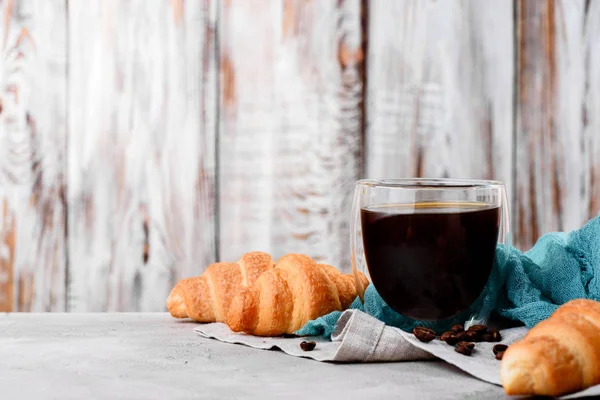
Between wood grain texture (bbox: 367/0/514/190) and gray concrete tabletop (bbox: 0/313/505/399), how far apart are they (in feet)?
2.16

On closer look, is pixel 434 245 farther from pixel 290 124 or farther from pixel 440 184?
pixel 290 124

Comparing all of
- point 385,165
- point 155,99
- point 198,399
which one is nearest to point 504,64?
point 385,165

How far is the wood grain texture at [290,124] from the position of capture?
1459 millimetres

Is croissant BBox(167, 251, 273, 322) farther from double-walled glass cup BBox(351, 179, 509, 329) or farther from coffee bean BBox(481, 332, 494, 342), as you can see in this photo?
coffee bean BBox(481, 332, 494, 342)

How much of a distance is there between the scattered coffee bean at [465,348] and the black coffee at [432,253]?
0.07 metres

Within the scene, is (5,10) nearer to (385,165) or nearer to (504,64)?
(385,165)

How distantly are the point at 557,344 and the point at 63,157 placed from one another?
3.46ft

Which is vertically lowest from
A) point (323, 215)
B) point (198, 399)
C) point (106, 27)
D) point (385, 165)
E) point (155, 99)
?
point (198, 399)

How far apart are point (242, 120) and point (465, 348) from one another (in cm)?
78

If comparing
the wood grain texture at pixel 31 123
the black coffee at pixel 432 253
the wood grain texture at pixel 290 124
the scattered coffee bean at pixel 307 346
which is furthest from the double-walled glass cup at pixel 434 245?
the wood grain texture at pixel 31 123

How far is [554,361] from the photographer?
67 cm

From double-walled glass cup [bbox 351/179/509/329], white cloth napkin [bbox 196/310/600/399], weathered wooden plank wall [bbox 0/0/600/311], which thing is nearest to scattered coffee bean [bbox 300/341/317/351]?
white cloth napkin [bbox 196/310/600/399]

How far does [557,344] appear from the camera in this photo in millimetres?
687

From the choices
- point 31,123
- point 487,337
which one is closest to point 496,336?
point 487,337
